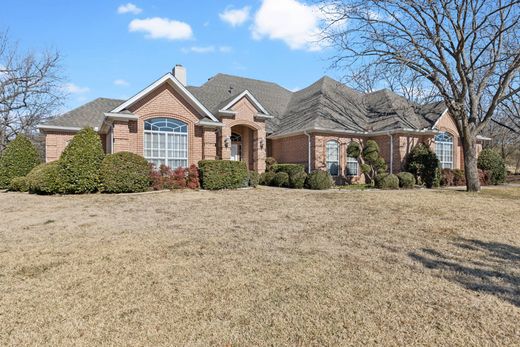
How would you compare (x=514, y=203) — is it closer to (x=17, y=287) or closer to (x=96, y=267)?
(x=96, y=267)

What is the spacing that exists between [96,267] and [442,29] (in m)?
17.3

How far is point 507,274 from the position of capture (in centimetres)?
476

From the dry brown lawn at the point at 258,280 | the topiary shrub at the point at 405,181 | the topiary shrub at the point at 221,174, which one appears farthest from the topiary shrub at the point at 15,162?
the topiary shrub at the point at 405,181

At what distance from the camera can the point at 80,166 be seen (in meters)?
13.0

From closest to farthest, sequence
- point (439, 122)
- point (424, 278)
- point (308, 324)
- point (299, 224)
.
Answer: point (308, 324), point (424, 278), point (299, 224), point (439, 122)

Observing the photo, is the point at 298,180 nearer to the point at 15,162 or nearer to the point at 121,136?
the point at 121,136

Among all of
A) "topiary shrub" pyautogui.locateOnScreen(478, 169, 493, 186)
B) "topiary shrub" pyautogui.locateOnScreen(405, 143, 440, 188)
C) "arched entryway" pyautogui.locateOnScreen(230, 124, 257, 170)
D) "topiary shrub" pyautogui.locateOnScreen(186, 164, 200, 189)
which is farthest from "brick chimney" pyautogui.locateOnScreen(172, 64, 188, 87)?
"topiary shrub" pyautogui.locateOnScreen(478, 169, 493, 186)

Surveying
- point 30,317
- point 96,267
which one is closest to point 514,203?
point 96,267

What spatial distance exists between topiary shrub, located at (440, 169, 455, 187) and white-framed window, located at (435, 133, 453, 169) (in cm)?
193

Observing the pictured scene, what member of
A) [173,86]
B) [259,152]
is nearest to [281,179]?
[259,152]

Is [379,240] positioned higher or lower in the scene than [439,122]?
lower

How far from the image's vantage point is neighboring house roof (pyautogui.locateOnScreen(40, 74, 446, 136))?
20.6 m

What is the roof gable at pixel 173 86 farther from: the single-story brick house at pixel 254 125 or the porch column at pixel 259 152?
the porch column at pixel 259 152

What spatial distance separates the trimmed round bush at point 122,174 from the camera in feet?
43.4
